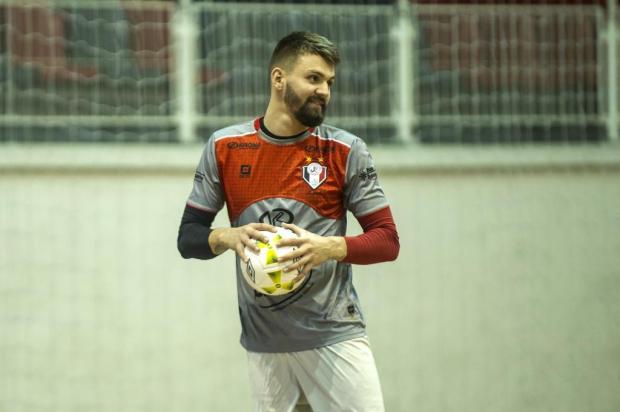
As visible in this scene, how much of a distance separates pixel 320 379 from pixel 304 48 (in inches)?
45.3

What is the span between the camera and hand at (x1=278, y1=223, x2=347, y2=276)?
101 inches

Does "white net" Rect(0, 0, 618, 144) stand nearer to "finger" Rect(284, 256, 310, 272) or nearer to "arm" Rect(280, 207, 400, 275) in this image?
"arm" Rect(280, 207, 400, 275)

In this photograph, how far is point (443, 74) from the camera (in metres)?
5.25

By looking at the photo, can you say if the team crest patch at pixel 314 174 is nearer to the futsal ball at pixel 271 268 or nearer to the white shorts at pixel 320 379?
the futsal ball at pixel 271 268

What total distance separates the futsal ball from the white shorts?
1.07 ft

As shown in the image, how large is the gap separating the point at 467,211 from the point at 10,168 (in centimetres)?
271

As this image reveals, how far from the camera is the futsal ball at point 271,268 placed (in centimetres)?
259

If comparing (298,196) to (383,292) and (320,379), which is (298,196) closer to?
(320,379)

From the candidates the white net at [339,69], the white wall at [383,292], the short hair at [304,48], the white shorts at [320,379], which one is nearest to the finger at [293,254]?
the white shorts at [320,379]

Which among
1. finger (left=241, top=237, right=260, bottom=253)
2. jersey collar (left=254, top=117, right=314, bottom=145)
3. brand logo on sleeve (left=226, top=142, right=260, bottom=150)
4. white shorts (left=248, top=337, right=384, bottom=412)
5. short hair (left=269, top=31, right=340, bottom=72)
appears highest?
short hair (left=269, top=31, right=340, bottom=72)

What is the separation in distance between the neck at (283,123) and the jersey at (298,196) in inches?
1.1

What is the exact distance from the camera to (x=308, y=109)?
2766 mm

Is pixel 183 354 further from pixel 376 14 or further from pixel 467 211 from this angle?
pixel 376 14

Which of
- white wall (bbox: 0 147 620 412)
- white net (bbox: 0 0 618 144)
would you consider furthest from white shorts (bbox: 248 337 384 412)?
white net (bbox: 0 0 618 144)
